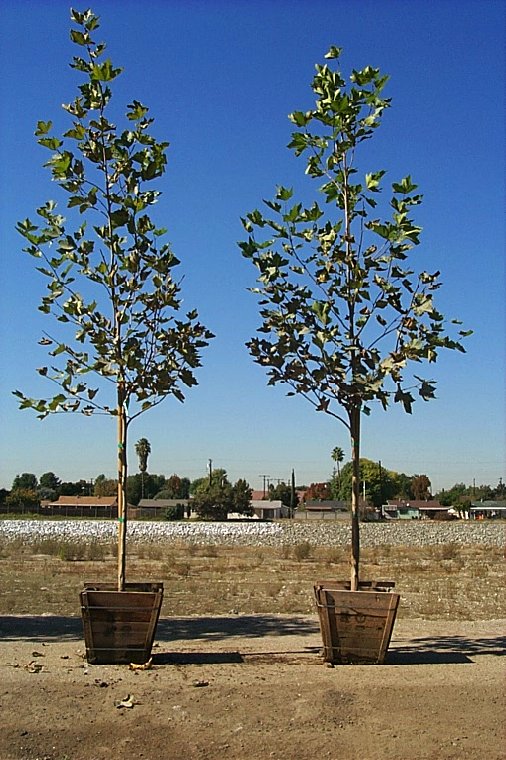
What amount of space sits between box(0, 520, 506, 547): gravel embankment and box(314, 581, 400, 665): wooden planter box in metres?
31.6

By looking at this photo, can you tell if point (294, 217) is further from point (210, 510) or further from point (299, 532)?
point (210, 510)

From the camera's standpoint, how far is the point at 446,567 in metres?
24.5

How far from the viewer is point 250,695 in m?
5.91

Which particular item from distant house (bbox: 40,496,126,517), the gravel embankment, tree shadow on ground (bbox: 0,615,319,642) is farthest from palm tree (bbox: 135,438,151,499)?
tree shadow on ground (bbox: 0,615,319,642)

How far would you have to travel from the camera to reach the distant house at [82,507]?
286 feet

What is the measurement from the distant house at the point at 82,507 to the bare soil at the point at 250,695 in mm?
73803

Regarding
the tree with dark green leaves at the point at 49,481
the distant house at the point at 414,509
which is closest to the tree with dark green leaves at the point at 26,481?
the tree with dark green leaves at the point at 49,481

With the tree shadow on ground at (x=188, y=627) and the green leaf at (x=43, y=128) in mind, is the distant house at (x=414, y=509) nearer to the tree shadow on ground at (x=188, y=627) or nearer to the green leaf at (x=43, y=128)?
the tree shadow on ground at (x=188, y=627)

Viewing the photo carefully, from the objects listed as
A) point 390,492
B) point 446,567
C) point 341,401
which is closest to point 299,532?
point 446,567

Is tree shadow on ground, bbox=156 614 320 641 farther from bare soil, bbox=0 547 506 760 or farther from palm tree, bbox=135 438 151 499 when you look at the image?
palm tree, bbox=135 438 151 499

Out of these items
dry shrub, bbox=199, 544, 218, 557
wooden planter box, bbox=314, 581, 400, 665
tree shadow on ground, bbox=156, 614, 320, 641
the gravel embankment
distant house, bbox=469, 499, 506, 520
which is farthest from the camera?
distant house, bbox=469, 499, 506, 520

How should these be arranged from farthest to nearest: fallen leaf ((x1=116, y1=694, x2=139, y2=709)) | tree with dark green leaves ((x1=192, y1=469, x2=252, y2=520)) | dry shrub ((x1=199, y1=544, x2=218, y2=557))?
tree with dark green leaves ((x1=192, y1=469, x2=252, y2=520)), dry shrub ((x1=199, y1=544, x2=218, y2=557)), fallen leaf ((x1=116, y1=694, x2=139, y2=709))

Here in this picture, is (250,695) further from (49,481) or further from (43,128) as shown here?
(49,481)

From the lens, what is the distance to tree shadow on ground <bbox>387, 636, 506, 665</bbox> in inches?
289
